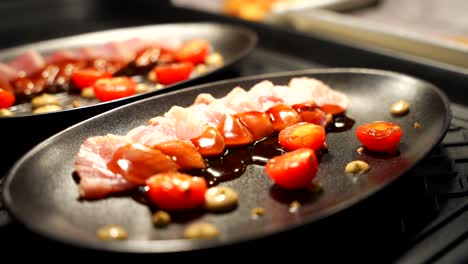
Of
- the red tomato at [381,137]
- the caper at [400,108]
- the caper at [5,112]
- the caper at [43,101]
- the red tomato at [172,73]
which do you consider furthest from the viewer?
the red tomato at [172,73]

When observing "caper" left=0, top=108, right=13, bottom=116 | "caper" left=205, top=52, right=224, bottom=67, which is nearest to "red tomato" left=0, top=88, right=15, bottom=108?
"caper" left=0, top=108, right=13, bottom=116

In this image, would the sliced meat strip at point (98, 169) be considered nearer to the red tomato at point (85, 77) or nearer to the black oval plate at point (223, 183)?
the black oval plate at point (223, 183)

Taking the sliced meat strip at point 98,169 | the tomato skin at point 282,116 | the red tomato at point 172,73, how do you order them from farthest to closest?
the red tomato at point 172,73 < the tomato skin at point 282,116 < the sliced meat strip at point 98,169

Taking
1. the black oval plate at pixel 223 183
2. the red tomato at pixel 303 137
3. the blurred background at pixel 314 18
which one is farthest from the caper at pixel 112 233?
the blurred background at pixel 314 18

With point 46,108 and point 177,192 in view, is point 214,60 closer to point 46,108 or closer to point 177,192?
point 46,108

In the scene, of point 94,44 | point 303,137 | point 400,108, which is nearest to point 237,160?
point 303,137

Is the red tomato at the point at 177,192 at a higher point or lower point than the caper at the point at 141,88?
higher
